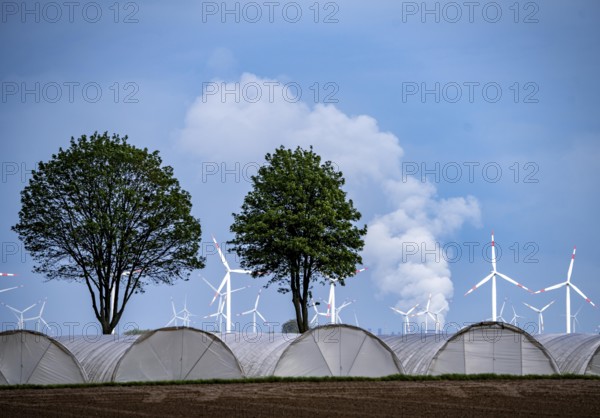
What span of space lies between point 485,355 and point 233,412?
21546 mm

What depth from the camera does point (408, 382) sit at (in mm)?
42750

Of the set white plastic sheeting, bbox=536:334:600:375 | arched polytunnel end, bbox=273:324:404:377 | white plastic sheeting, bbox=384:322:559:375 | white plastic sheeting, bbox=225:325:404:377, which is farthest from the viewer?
white plastic sheeting, bbox=384:322:559:375

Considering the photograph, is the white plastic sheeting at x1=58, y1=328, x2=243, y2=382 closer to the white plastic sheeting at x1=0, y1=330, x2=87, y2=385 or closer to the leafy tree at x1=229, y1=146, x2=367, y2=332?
the white plastic sheeting at x1=0, y1=330, x2=87, y2=385

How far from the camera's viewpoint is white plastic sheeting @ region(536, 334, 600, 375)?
153ft

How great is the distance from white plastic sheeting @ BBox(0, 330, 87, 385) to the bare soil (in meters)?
4.04

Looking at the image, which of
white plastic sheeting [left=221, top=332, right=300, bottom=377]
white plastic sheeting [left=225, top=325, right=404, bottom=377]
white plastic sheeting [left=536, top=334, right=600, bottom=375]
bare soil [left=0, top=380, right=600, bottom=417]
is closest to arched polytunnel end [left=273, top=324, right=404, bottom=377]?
white plastic sheeting [left=225, top=325, right=404, bottom=377]

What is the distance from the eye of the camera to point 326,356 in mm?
46906

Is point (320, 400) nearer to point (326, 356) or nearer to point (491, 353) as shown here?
point (326, 356)

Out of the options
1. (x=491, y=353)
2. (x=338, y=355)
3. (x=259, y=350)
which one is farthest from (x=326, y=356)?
(x=491, y=353)

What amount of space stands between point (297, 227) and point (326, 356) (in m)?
15.6

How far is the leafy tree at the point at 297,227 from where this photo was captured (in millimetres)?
60250

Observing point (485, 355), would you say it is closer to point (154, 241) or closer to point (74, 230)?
point (154, 241)

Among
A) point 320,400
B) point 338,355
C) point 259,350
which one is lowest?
point 320,400

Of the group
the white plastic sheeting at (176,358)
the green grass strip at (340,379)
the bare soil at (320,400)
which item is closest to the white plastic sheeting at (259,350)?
the white plastic sheeting at (176,358)
